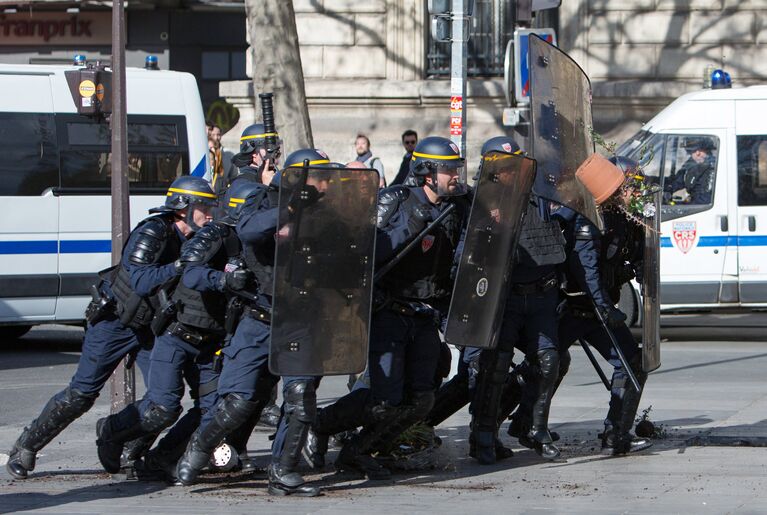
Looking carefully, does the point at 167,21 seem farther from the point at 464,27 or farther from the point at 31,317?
the point at 464,27

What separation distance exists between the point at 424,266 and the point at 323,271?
2.33ft

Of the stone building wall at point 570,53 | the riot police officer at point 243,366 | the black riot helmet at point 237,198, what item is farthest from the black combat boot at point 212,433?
the stone building wall at point 570,53

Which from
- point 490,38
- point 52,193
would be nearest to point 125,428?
point 52,193

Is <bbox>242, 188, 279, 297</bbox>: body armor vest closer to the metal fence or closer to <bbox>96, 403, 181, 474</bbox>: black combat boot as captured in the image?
<bbox>96, 403, 181, 474</bbox>: black combat boot

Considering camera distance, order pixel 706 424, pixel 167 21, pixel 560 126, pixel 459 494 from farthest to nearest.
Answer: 1. pixel 167 21
2. pixel 706 424
3. pixel 560 126
4. pixel 459 494

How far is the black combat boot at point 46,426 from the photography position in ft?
25.5

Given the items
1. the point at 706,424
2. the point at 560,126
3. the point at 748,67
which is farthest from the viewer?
the point at 748,67

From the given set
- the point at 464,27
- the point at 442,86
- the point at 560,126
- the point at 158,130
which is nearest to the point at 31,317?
the point at 158,130

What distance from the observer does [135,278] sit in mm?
7582

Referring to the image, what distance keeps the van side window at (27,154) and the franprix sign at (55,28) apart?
31.4 ft

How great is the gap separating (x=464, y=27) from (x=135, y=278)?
4212mm

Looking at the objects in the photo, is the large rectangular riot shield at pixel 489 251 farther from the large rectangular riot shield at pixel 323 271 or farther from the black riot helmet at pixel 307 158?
the black riot helmet at pixel 307 158

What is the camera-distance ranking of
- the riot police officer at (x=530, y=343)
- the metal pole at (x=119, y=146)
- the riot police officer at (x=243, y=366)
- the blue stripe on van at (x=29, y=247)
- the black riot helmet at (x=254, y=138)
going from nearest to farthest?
the riot police officer at (x=243, y=366), the riot police officer at (x=530, y=343), the metal pole at (x=119, y=146), the black riot helmet at (x=254, y=138), the blue stripe on van at (x=29, y=247)

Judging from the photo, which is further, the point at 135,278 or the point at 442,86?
the point at 442,86
